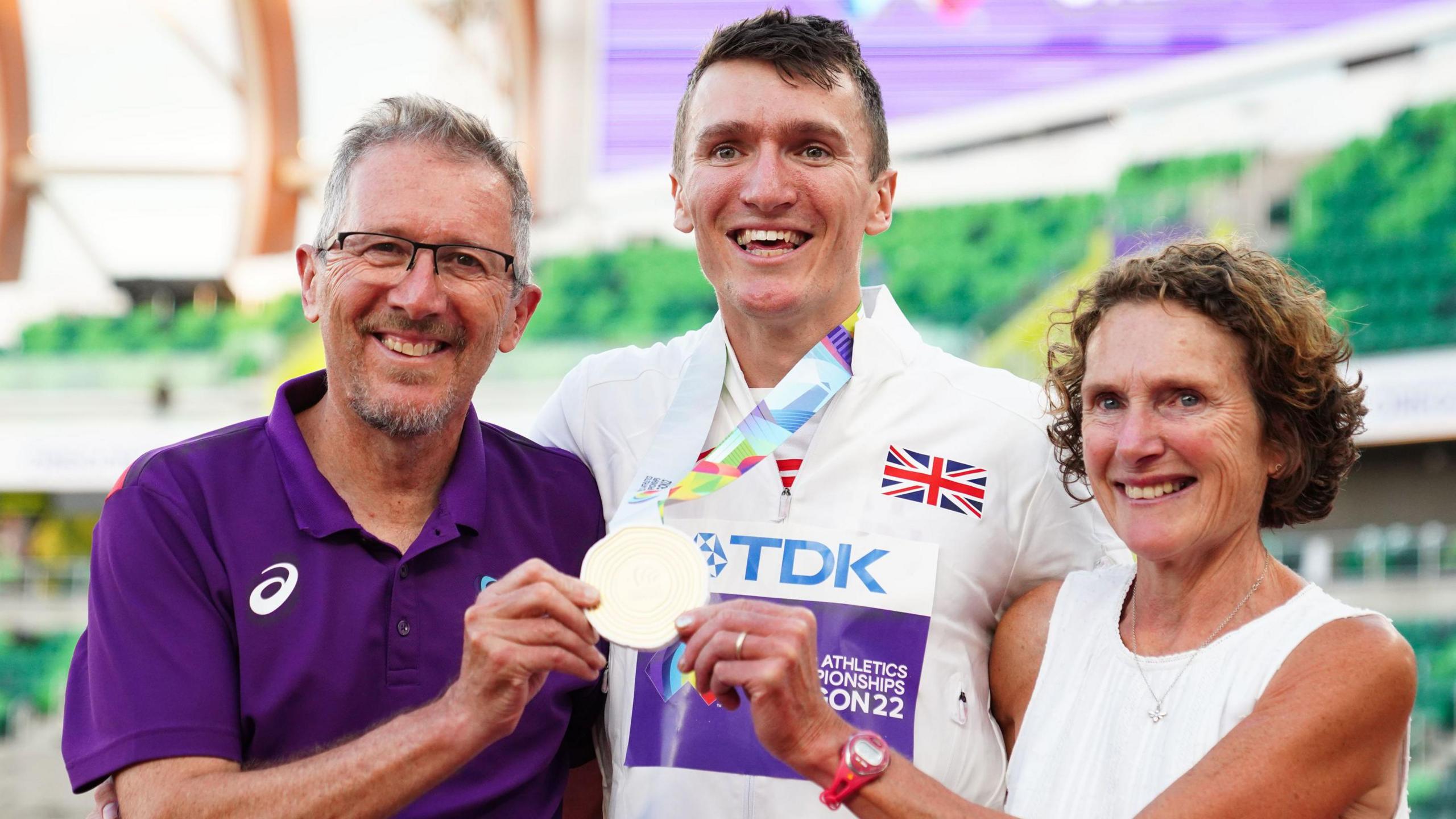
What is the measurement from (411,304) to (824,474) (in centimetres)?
79

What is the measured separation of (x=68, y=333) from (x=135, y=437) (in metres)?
3.17

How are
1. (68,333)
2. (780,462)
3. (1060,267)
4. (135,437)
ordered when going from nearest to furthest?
(780,462), (1060,267), (135,437), (68,333)

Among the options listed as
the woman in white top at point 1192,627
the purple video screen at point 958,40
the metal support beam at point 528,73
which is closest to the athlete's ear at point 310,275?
the woman in white top at point 1192,627

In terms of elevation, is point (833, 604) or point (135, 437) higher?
point (833, 604)

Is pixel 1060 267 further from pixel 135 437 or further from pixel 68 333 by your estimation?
pixel 68 333

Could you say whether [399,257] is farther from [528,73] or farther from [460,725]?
[528,73]

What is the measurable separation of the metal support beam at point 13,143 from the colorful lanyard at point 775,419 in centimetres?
2174

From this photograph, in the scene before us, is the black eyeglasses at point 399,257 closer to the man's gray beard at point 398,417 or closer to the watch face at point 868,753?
the man's gray beard at point 398,417

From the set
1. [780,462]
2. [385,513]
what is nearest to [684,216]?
[780,462]

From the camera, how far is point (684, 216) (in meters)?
2.75

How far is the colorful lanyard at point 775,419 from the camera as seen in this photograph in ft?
8.06

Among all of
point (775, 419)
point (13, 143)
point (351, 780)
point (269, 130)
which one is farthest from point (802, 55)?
point (13, 143)

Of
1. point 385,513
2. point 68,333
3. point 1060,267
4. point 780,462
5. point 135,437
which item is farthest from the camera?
point 68,333

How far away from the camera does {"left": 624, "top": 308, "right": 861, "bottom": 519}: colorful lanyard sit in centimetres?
246
